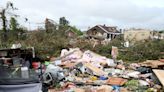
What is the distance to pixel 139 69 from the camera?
35.8 ft

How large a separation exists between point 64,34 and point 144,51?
5.16m

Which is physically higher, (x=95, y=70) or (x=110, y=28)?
(x=110, y=28)

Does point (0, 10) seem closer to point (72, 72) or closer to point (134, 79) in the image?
point (72, 72)

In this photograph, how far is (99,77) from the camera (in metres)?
9.80

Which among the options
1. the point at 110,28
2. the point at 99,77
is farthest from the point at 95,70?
the point at 110,28

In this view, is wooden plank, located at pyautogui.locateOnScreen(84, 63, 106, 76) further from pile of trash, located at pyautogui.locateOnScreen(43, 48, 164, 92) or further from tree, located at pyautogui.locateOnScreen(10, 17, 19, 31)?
tree, located at pyautogui.locateOnScreen(10, 17, 19, 31)

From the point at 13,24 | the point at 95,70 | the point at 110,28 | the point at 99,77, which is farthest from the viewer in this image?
the point at 110,28

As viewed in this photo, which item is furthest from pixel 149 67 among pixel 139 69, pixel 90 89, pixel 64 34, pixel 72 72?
pixel 64 34

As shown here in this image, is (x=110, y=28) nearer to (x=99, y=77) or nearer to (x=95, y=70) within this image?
(x=95, y=70)

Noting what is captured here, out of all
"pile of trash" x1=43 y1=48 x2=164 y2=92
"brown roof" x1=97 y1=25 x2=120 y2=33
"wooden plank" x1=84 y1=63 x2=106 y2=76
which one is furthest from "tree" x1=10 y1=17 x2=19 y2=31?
"brown roof" x1=97 y1=25 x2=120 y2=33

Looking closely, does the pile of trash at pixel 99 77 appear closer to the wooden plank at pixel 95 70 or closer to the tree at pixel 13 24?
the wooden plank at pixel 95 70

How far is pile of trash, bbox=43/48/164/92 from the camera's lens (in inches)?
326

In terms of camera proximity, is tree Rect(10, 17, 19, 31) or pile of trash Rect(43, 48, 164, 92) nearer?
pile of trash Rect(43, 48, 164, 92)

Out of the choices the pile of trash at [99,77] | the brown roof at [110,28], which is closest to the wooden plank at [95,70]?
the pile of trash at [99,77]
